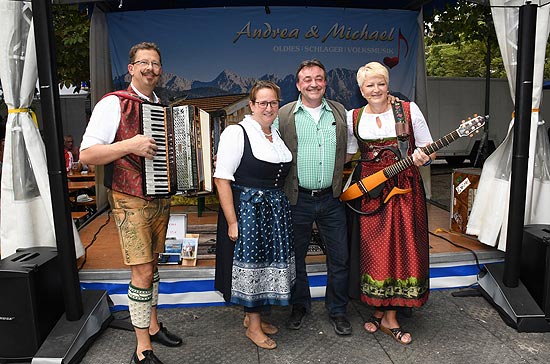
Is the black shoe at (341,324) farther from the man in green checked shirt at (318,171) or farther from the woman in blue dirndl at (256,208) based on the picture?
the woman in blue dirndl at (256,208)

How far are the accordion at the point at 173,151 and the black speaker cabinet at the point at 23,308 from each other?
94 centimetres

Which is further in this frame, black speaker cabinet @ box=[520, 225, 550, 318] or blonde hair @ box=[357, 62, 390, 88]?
black speaker cabinet @ box=[520, 225, 550, 318]

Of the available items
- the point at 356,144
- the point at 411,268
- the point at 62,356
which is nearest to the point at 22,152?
the point at 62,356

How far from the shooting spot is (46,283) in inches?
112

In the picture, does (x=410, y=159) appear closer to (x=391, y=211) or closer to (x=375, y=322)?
(x=391, y=211)

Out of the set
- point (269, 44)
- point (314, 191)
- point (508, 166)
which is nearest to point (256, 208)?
point (314, 191)

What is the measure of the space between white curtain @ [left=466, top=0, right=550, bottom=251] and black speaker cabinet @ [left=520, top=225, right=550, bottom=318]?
0.37m

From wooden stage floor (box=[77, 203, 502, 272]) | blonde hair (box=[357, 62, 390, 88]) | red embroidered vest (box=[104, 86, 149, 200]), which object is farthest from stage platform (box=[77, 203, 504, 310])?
blonde hair (box=[357, 62, 390, 88])

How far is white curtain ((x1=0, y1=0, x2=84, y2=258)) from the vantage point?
10.5 ft

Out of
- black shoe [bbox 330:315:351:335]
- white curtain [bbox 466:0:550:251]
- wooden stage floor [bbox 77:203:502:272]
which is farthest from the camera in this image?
wooden stage floor [bbox 77:203:502:272]

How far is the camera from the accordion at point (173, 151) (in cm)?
A: 243

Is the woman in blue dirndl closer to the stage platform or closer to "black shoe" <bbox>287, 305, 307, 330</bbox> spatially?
"black shoe" <bbox>287, 305, 307, 330</bbox>

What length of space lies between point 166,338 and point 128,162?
1213 millimetres

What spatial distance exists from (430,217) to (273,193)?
3291mm
